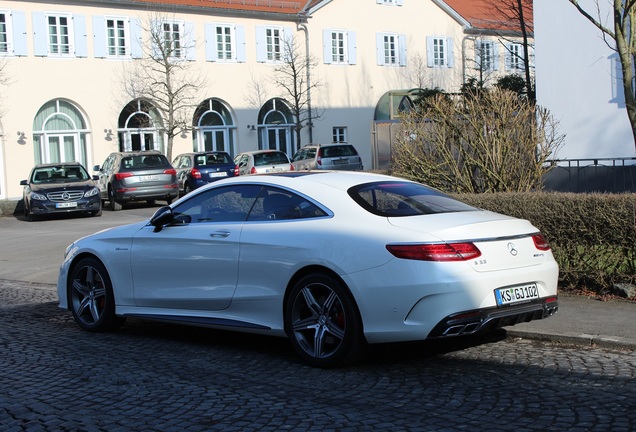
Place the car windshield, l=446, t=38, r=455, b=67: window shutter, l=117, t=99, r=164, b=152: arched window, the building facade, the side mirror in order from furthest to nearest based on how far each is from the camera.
→ l=446, t=38, r=455, b=67: window shutter < l=117, t=99, r=164, b=152: arched window < the building facade < the car windshield < the side mirror

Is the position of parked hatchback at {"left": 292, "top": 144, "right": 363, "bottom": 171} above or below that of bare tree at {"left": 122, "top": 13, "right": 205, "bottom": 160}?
below

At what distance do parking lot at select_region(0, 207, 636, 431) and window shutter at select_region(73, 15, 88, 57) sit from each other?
3058cm

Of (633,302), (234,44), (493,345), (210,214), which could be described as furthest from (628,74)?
(234,44)

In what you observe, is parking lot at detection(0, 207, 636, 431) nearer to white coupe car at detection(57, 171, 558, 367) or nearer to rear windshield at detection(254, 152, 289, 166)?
white coupe car at detection(57, 171, 558, 367)

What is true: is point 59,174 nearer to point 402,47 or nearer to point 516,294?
point 516,294

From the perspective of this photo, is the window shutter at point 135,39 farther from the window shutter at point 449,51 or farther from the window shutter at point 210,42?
the window shutter at point 449,51

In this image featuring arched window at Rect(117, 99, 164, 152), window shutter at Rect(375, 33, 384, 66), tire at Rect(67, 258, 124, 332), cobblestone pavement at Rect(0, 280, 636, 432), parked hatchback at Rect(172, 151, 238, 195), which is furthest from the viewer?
window shutter at Rect(375, 33, 384, 66)

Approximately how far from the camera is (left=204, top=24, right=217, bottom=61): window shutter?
41.7m

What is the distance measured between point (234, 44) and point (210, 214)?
35973 millimetres

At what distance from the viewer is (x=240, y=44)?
42.9 m

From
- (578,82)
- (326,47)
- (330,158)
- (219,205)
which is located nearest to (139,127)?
(330,158)

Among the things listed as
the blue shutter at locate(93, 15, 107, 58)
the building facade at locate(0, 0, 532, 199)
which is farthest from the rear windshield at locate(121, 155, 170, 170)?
the blue shutter at locate(93, 15, 107, 58)

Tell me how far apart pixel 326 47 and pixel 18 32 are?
1603 cm

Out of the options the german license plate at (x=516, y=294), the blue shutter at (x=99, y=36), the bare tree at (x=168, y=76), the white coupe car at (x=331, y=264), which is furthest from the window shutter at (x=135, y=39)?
the german license plate at (x=516, y=294)
